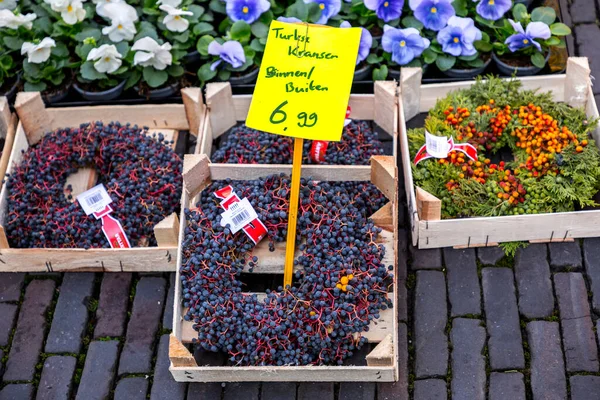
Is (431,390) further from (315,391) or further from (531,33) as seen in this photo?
(531,33)

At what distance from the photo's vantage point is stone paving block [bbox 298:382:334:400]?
3.33 metres

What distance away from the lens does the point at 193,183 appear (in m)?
3.49

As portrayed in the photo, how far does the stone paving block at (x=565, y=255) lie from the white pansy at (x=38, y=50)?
2827 millimetres

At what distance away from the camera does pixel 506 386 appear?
3.31 m

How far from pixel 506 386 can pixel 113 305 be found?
1880 millimetres

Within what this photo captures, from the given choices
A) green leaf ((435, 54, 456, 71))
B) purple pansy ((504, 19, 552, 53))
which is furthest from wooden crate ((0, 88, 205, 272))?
purple pansy ((504, 19, 552, 53))

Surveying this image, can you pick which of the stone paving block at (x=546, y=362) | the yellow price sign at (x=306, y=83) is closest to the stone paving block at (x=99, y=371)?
the yellow price sign at (x=306, y=83)

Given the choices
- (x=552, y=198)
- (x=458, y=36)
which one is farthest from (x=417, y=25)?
(x=552, y=198)

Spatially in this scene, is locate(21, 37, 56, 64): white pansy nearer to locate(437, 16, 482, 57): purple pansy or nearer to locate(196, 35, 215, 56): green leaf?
locate(196, 35, 215, 56): green leaf

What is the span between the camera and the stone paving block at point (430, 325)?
3398mm

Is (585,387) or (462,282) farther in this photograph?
(462,282)

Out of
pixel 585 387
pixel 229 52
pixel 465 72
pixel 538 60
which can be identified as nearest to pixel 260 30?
pixel 229 52

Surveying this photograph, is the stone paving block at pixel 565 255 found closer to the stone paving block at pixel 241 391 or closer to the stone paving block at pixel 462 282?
the stone paving block at pixel 462 282

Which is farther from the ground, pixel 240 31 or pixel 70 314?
pixel 240 31
